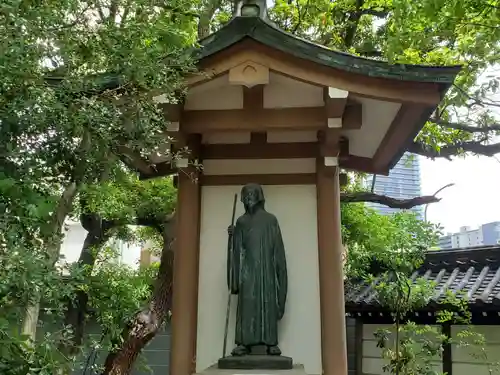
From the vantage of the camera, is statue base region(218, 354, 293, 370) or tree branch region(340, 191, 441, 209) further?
tree branch region(340, 191, 441, 209)

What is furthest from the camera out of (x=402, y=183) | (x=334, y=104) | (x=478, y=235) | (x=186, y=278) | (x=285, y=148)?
(x=478, y=235)

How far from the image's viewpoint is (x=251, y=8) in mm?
4570

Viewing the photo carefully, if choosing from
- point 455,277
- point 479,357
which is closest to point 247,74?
point 479,357

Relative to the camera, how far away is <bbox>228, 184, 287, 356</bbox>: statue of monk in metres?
4.43

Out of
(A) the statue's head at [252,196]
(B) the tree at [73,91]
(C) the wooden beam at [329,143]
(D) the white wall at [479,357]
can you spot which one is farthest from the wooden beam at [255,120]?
(D) the white wall at [479,357]

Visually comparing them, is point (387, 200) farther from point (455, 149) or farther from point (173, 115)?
point (173, 115)

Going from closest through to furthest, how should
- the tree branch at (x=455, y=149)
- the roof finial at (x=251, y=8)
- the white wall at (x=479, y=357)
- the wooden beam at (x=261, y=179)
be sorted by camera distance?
the roof finial at (x=251, y=8) < the wooden beam at (x=261, y=179) < the tree branch at (x=455, y=149) < the white wall at (x=479, y=357)

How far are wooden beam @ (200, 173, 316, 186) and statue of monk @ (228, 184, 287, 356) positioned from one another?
487mm

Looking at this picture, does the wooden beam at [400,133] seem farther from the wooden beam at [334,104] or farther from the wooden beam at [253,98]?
the wooden beam at [253,98]

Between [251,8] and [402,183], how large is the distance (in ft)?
22.2

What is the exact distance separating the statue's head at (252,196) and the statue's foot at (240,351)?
122cm

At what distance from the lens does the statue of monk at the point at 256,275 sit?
443cm

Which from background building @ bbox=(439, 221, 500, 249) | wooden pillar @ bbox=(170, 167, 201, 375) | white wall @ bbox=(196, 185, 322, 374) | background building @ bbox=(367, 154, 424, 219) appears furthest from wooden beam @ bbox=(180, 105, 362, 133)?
background building @ bbox=(439, 221, 500, 249)

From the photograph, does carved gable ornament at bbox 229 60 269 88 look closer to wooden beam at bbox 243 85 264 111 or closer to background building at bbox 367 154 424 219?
wooden beam at bbox 243 85 264 111
